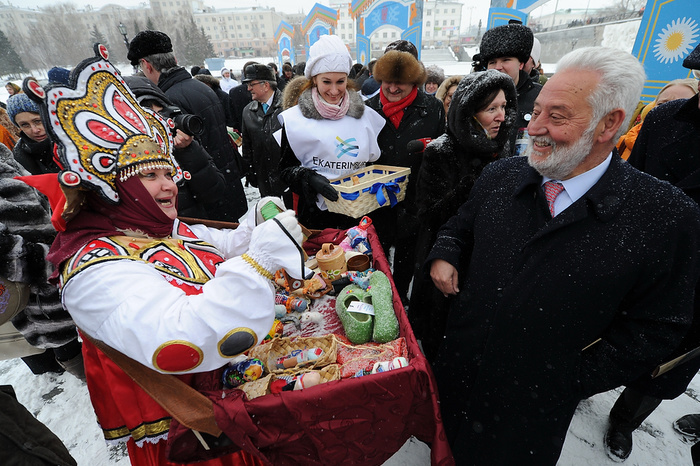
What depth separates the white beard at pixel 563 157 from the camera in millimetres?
1210

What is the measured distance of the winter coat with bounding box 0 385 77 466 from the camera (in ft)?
3.16

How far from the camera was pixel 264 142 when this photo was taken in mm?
4141

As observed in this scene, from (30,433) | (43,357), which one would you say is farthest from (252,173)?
(30,433)

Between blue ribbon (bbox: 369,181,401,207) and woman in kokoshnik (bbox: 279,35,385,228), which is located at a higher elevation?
woman in kokoshnik (bbox: 279,35,385,228)

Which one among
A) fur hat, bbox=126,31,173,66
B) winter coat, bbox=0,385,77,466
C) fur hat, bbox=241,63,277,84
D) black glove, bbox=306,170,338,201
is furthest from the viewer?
fur hat, bbox=241,63,277,84

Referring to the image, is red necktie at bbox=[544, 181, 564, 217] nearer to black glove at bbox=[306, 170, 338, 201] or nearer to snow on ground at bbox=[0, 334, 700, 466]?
black glove at bbox=[306, 170, 338, 201]

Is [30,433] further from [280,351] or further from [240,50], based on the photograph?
[240,50]

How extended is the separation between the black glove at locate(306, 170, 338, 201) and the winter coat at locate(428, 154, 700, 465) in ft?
3.28

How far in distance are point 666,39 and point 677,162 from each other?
4141 mm

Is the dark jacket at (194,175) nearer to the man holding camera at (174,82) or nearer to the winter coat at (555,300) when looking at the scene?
the man holding camera at (174,82)

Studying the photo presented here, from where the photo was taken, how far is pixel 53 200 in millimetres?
1292

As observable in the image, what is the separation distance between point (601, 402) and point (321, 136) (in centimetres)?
300

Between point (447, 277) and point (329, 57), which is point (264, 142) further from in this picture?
point (447, 277)

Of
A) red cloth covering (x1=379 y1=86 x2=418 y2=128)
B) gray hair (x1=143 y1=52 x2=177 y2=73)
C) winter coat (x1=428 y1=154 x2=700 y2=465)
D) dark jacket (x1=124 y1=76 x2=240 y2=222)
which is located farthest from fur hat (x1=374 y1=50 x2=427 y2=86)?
gray hair (x1=143 y1=52 x2=177 y2=73)
